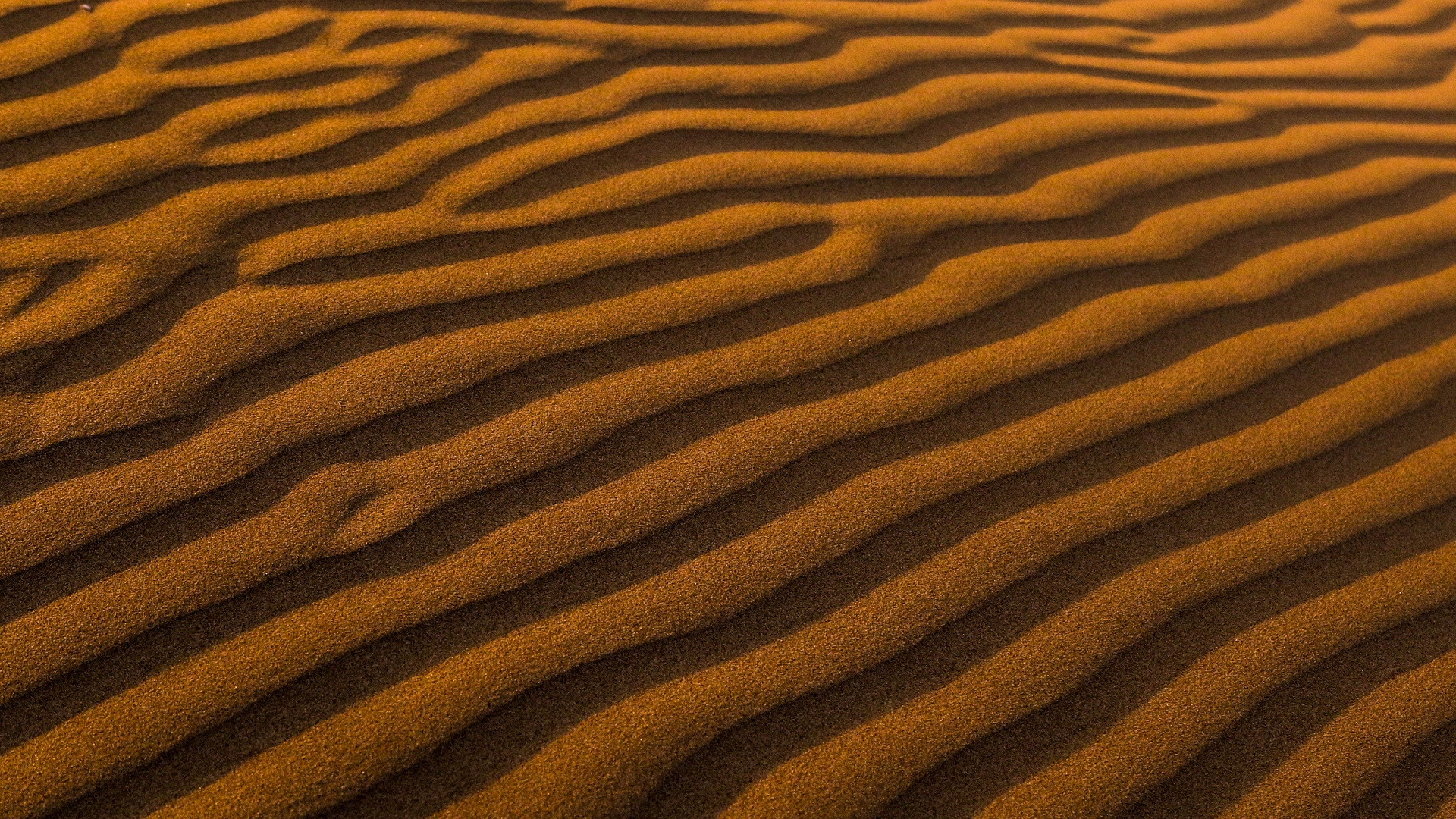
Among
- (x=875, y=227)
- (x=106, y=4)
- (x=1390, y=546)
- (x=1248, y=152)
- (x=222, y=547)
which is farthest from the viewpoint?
(x=1248, y=152)

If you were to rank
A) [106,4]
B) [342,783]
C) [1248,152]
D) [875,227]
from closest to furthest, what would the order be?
[342,783], [875,227], [106,4], [1248,152]

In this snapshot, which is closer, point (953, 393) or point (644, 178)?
point (953, 393)

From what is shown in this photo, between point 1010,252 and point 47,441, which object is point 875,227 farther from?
point 47,441

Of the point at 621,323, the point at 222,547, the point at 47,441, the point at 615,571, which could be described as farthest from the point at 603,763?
the point at 47,441

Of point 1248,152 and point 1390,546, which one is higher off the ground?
point 1248,152

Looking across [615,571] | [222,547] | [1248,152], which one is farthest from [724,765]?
[1248,152]

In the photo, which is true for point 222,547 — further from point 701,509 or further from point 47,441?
point 701,509

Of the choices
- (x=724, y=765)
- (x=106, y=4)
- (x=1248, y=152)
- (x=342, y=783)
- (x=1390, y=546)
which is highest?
(x=106, y=4)
